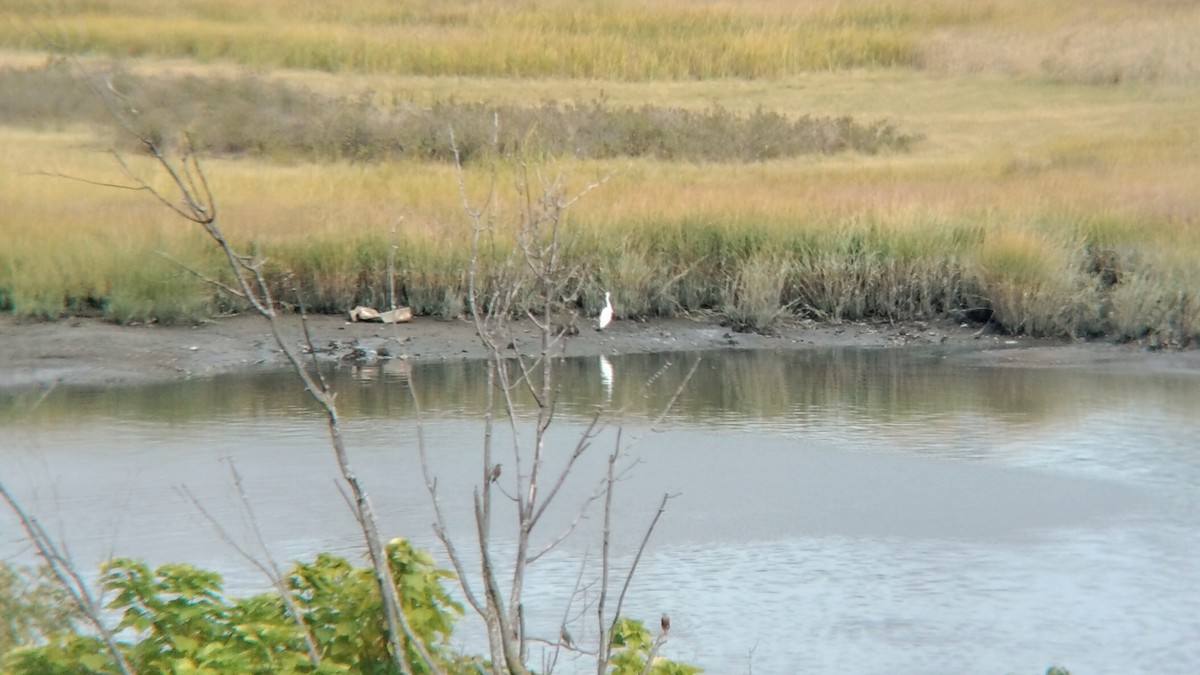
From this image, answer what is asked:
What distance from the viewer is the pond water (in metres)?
5.95

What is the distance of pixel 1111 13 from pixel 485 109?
18.8 meters

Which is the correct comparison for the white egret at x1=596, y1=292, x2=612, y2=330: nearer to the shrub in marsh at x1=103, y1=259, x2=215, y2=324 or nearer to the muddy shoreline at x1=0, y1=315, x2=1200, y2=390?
the muddy shoreline at x1=0, y1=315, x2=1200, y2=390

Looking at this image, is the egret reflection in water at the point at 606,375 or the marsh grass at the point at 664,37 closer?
the egret reflection in water at the point at 606,375

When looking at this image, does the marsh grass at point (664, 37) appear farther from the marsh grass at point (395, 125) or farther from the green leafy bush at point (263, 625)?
the green leafy bush at point (263, 625)

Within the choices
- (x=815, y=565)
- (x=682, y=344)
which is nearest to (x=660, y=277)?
(x=682, y=344)

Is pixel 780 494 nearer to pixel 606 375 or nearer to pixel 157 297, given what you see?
pixel 606 375

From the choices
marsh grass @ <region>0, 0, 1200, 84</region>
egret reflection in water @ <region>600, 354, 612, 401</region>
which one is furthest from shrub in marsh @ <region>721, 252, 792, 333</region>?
marsh grass @ <region>0, 0, 1200, 84</region>

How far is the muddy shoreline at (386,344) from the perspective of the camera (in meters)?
11.6

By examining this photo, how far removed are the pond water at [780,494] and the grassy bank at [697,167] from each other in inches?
55.0

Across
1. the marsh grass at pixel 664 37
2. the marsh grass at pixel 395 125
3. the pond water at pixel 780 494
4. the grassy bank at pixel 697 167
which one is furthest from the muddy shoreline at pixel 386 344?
the marsh grass at pixel 664 37

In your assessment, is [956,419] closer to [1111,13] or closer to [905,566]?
[905,566]

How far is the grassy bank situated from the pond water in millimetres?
1397

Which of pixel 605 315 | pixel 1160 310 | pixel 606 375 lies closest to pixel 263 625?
pixel 606 375

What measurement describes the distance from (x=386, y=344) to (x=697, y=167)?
10538 millimetres
